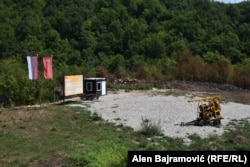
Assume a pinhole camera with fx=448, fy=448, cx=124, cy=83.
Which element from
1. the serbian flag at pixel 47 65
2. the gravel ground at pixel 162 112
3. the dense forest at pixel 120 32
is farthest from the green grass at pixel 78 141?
the dense forest at pixel 120 32

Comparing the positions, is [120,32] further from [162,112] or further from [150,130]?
[150,130]

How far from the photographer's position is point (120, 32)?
67.8 meters

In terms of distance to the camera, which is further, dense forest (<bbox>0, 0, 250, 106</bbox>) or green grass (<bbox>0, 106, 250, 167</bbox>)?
dense forest (<bbox>0, 0, 250, 106</bbox>)

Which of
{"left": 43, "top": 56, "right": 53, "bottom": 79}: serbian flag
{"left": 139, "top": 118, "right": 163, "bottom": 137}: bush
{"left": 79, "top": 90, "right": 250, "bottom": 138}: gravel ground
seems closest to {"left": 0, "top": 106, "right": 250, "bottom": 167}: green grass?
{"left": 139, "top": 118, "right": 163, "bottom": 137}: bush

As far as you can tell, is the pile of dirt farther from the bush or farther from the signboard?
the bush

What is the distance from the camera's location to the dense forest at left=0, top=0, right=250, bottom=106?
192ft

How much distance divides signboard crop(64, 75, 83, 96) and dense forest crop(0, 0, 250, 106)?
2661cm

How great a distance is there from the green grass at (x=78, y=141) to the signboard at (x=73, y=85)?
5373 millimetres

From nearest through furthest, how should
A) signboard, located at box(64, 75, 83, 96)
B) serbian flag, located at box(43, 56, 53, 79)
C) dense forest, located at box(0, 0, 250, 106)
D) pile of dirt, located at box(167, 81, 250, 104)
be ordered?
serbian flag, located at box(43, 56, 53, 79)
signboard, located at box(64, 75, 83, 96)
pile of dirt, located at box(167, 81, 250, 104)
dense forest, located at box(0, 0, 250, 106)

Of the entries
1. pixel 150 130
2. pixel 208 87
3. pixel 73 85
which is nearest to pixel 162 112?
pixel 150 130

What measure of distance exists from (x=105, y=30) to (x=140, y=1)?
12.5 m

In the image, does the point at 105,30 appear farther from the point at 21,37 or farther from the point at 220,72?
the point at 220,72

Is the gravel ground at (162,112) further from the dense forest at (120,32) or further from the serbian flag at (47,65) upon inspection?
the dense forest at (120,32)

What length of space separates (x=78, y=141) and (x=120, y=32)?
5532 cm
